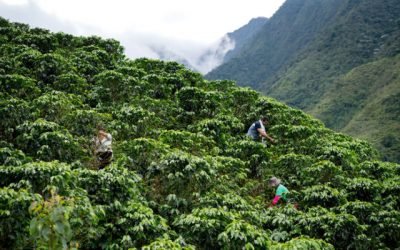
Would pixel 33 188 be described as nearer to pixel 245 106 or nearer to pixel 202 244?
pixel 202 244

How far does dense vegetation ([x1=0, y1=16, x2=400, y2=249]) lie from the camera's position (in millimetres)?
6652

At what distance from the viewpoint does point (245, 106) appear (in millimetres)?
17953

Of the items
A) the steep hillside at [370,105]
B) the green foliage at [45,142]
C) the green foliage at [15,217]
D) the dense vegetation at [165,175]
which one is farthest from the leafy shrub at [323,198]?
the steep hillside at [370,105]

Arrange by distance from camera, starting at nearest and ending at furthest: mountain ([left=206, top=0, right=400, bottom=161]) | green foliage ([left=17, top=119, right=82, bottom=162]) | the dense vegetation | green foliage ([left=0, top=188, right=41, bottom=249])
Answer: green foliage ([left=0, top=188, right=41, bottom=249])
the dense vegetation
green foliage ([left=17, top=119, right=82, bottom=162])
mountain ([left=206, top=0, right=400, bottom=161])

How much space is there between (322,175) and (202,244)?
5498 mm

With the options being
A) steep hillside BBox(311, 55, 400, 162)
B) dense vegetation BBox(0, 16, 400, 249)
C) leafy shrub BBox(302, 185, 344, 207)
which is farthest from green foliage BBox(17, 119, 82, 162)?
steep hillside BBox(311, 55, 400, 162)

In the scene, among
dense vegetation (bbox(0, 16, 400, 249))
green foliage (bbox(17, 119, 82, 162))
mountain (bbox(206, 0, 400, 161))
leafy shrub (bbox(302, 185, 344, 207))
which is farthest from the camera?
mountain (bbox(206, 0, 400, 161))

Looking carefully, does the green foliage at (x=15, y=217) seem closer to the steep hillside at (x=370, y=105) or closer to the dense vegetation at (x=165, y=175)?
the dense vegetation at (x=165, y=175)

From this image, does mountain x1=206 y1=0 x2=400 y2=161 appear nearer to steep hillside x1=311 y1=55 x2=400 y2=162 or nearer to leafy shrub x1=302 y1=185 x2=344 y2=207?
steep hillside x1=311 y1=55 x2=400 y2=162

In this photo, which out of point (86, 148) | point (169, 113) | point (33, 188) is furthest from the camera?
point (169, 113)

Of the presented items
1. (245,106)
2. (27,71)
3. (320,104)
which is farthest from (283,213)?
(320,104)

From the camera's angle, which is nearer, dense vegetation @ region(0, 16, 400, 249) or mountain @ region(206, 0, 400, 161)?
dense vegetation @ region(0, 16, 400, 249)

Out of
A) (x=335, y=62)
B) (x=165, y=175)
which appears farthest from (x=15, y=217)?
(x=335, y=62)

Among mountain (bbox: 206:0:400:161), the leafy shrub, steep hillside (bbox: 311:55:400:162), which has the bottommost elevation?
the leafy shrub
